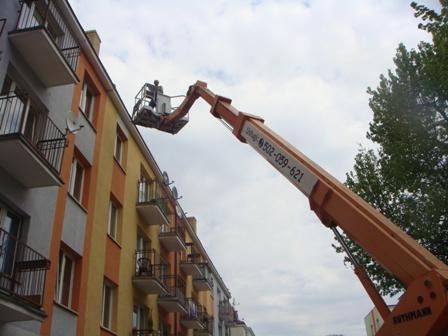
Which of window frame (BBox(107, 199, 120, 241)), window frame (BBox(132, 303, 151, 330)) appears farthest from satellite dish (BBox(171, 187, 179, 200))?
window frame (BBox(107, 199, 120, 241))

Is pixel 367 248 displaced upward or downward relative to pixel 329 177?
downward

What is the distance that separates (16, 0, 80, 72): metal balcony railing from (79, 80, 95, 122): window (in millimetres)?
1616

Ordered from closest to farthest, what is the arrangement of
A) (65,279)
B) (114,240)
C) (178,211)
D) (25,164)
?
(25,164) → (65,279) → (114,240) → (178,211)

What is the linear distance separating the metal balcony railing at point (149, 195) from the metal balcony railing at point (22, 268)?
9629 mm

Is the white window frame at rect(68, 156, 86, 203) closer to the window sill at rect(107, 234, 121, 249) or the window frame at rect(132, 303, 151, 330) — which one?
the window sill at rect(107, 234, 121, 249)

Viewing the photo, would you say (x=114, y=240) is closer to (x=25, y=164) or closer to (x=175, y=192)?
(x=25, y=164)

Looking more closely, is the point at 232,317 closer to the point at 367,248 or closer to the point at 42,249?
the point at 42,249

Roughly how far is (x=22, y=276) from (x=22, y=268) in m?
0.26

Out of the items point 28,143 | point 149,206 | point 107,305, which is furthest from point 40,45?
point 149,206

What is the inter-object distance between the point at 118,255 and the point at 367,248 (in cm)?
1153

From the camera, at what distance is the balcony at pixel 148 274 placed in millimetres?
18797

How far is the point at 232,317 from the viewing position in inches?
1825

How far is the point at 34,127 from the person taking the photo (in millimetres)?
12797

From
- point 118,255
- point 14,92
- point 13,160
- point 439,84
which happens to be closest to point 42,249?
point 13,160
